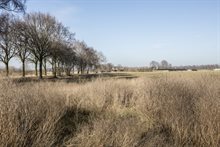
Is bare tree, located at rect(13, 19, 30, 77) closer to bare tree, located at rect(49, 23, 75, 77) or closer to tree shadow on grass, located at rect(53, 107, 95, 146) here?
bare tree, located at rect(49, 23, 75, 77)

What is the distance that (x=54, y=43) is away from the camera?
39906mm

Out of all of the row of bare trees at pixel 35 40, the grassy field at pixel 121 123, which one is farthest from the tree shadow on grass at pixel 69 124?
the row of bare trees at pixel 35 40

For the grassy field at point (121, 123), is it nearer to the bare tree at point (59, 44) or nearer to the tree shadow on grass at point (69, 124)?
the tree shadow on grass at point (69, 124)

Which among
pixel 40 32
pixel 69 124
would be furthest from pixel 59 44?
pixel 69 124

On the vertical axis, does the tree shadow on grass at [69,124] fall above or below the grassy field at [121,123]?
below

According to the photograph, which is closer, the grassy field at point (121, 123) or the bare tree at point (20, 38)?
the grassy field at point (121, 123)

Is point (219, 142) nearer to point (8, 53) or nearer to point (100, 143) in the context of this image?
point (100, 143)

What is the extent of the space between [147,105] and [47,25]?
34294 mm

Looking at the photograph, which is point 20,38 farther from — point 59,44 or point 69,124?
point 69,124

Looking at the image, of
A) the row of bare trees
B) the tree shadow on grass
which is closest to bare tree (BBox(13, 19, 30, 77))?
the row of bare trees

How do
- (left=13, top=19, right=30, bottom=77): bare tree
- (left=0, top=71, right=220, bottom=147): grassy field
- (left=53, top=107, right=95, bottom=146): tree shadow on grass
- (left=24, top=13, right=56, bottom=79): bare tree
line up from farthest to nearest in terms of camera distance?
(left=24, top=13, right=56, bottom=79): bare tree, (left=13, top=19, right=30, bottom=77): bare tree, (left=53, top=107, right=95, bottom=146): tree shadow on grass, (left=0, top=71, right=220, bottom=147): grassy field

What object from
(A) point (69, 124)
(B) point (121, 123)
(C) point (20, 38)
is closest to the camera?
(B) point (121, 123)

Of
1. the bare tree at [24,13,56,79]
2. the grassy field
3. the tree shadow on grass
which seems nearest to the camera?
the grassy field

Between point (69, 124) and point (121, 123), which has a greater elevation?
point (121, 123)
